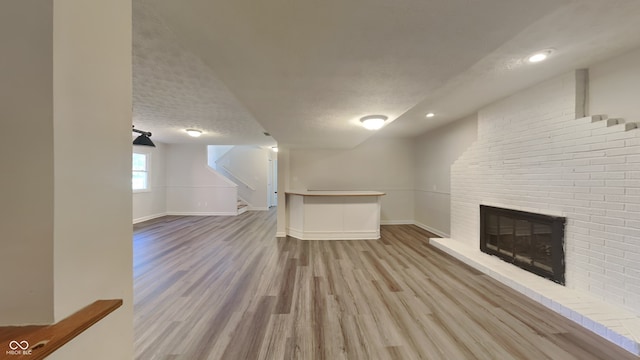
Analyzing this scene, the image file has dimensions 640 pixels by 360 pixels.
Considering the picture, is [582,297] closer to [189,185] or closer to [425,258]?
[425,258]

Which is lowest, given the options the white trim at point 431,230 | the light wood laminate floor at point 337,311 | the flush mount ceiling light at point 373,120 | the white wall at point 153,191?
the light wood laminate floor at point 337,311

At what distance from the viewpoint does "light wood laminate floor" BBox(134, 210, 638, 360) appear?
6.06 feet

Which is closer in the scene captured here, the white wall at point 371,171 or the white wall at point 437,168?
the white wall at point 437,168

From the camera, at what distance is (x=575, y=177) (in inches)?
100

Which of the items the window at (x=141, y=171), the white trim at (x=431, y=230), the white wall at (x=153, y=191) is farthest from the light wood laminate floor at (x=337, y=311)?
the window at (x=141, y=171)

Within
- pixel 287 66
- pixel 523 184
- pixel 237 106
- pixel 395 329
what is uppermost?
pixel 237 106

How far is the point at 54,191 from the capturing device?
0.57m

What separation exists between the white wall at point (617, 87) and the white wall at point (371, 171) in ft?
13.9

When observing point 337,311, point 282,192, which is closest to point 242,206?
point 282,192

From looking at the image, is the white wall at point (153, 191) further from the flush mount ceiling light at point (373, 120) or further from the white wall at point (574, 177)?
the white wall at point (574, 177)

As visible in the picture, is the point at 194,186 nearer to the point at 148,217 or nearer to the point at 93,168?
the point at 148,217
